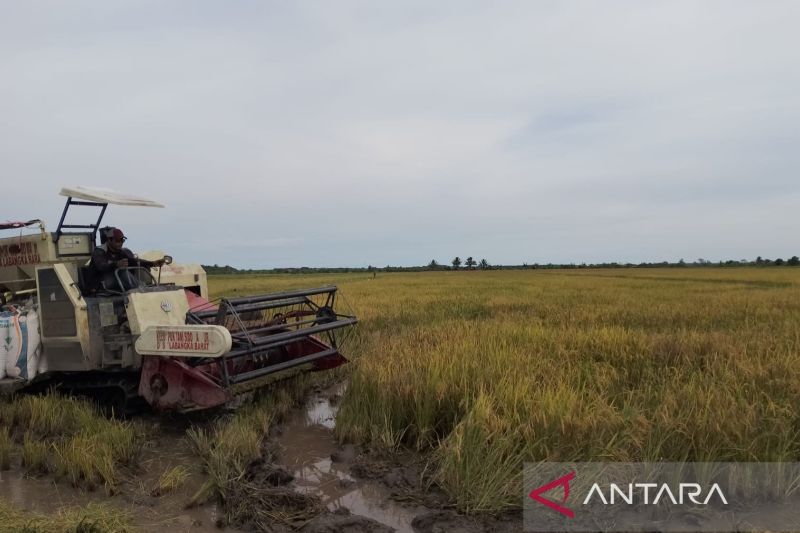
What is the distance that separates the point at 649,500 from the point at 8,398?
657 centimetres

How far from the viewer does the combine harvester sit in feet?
15.8

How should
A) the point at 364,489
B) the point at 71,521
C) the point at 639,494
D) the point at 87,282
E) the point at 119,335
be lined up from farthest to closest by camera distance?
the point at 87,282
the point at 119,335
the point at 364,489
the point at 639,494
the point at 71,521

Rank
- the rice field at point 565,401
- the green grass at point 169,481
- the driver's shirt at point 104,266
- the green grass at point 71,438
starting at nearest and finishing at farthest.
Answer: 1. the rice field at point 565,401
2. the green grass at point 169,481
3. the green grass at point 71,438
4. the driver's shirt at point 104,266

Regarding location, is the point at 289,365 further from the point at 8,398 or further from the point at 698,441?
Result: the point at 698,441

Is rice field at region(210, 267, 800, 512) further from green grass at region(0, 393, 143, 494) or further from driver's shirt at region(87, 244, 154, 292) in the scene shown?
driver's shirt at region(87, 244, 154, 292)

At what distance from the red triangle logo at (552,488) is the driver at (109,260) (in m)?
4.81

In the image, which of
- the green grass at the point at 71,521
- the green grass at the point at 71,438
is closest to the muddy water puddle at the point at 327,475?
the green grass at the point at 71,521

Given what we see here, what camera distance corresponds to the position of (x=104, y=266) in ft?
18.7

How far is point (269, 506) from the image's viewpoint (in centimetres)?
340

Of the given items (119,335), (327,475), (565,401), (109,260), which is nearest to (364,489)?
(327,475)

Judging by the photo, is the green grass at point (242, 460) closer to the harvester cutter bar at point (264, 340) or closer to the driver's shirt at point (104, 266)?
the harvester cutter bar at point (264, 340)

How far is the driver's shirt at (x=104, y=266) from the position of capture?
572cm

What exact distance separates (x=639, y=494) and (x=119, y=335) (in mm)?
4929

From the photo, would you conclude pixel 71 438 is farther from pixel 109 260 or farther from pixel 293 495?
pixel 293 495
